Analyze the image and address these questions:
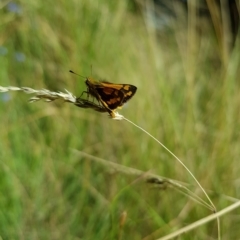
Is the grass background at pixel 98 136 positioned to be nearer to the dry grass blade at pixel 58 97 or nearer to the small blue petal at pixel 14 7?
the small blue petal at pixel 14 7

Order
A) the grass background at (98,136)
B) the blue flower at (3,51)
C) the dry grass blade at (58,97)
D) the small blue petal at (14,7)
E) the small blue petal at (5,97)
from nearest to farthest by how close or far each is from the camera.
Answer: the dry grass blade at (58,97) → the grass background at (98,136) → the small blue petal at (5,97) → the blue flower at (3,51) → the small blue petal at (14,7)

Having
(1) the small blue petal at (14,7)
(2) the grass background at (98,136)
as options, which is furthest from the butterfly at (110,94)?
(1) the small blue petal at (14,7)

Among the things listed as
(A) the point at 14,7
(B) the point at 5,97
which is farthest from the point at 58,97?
(A) the point at 14,7

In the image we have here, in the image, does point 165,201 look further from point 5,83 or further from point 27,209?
point 5,83

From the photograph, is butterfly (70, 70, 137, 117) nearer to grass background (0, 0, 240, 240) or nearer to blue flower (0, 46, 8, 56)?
grass background (0, 0, 240, 240)

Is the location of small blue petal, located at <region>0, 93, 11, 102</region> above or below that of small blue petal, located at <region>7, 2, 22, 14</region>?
below

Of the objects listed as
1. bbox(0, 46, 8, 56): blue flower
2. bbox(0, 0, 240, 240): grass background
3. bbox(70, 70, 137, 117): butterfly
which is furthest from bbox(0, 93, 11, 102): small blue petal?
bbox(70, 70, 137, 117): butterfly

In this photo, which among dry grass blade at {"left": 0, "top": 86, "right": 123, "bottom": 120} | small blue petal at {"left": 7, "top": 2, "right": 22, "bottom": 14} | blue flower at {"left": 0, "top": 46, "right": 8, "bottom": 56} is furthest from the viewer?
small blue petal at {"left": 7, "top": 2, "right": 22, "bottom": 14}

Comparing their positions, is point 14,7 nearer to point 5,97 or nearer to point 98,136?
point 5,97
